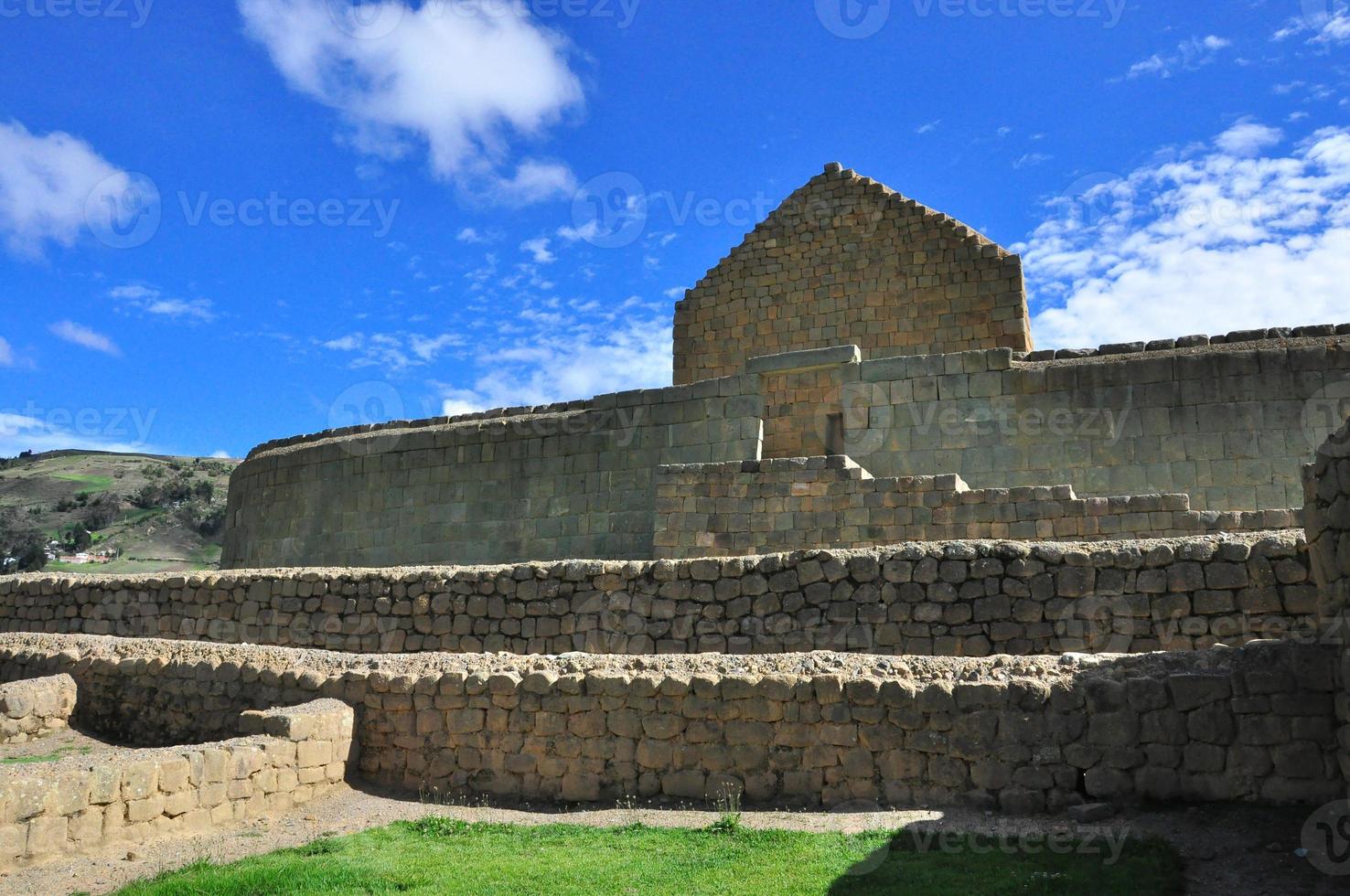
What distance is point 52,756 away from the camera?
30.6 feet

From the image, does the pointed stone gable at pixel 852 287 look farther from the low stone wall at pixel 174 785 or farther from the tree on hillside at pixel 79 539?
the tree on hillside at pixel 79 539

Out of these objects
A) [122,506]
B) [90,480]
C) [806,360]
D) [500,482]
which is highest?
[90,480]

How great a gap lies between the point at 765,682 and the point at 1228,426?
825cm

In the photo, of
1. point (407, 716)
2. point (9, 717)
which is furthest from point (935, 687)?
point (9, 717)

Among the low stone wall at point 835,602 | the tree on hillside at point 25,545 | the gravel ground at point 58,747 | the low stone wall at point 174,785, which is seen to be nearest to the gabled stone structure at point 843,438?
the low stone wall at point 835,602

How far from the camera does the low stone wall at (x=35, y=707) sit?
10149 millimetres

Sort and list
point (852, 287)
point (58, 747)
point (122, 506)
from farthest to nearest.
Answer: point (122, 506), point (852, 287), point (58, 747)

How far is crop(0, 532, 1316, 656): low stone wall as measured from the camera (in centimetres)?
783

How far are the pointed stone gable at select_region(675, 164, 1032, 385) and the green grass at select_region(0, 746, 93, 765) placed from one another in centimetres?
1221

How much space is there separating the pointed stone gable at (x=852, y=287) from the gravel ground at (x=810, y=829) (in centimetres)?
1235

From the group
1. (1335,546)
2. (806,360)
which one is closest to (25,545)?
(806,360)

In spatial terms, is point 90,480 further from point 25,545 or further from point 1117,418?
point 1117,418

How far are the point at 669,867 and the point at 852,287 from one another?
1449 cm

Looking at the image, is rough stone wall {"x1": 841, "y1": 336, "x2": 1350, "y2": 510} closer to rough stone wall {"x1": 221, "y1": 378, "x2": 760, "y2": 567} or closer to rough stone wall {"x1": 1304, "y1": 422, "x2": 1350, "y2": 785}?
rough stone wall {"x1": 221, "y1": 378, "x2": 760, "y2": 567}
